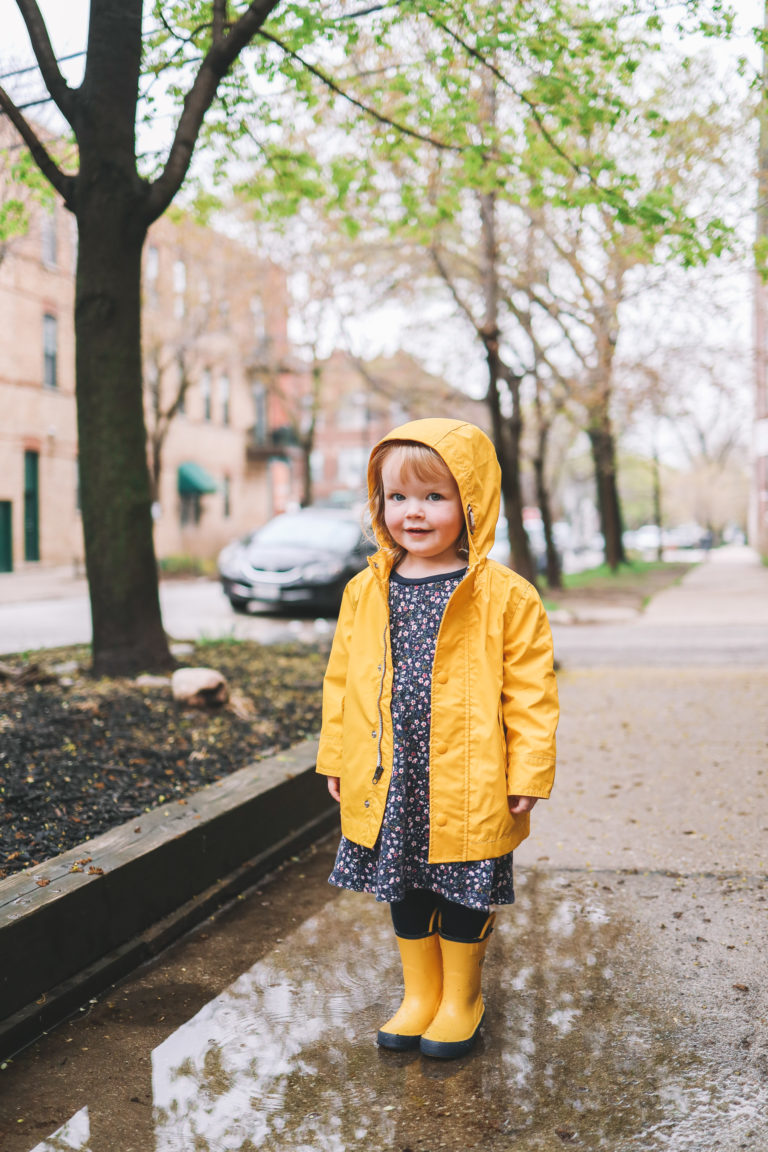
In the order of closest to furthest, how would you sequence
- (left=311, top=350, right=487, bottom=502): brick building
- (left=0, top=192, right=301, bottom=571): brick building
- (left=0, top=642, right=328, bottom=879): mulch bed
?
(left=0, top=642, right=328, bottom=879): mulch bed
(left=311, top=350, right=487, bottom=502): brick building
(left=0, top=192, right=301, bottom=571): brick building

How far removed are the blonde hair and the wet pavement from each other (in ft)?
4.43

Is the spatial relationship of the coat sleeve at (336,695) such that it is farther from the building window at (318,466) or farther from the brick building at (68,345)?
the building window at (318,466)

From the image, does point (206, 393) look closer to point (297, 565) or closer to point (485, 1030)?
point (297, 565)

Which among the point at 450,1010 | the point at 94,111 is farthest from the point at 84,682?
the point at 450,1010

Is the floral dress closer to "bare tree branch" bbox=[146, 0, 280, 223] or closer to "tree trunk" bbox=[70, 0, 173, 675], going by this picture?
"tree trunk" bbox=[70, 0, 173, 675]

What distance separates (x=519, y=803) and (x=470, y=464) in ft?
3.01

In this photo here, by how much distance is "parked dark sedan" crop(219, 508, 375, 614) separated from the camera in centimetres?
1381

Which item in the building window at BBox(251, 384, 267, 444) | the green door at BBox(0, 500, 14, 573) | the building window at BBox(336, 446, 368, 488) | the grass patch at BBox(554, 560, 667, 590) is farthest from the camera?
the building window at BBox(336, 446, 368, 488)

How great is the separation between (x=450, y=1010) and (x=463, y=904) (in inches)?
12.4

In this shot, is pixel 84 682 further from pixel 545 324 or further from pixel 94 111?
pixel 545 324

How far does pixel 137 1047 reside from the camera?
2.72 meters

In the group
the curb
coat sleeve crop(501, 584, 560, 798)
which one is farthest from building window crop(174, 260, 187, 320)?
coat sleeve crop(501, 584, 560, 798)

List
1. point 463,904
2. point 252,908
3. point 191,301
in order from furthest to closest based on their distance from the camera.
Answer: point 191,301 < point 252,908 < point 463,904

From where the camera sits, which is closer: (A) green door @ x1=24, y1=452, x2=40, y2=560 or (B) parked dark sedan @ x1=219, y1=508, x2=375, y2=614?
(B) parked dark sedan @ x1=219, y1=508, x2=375, y2=614
